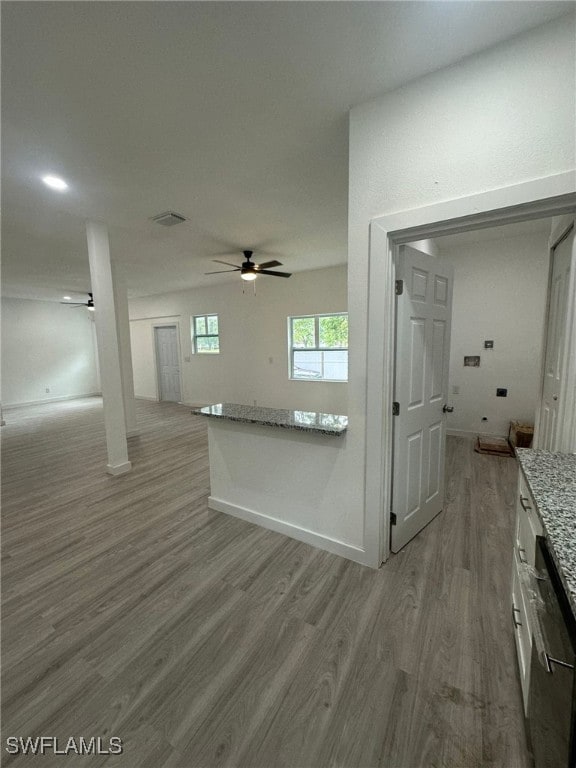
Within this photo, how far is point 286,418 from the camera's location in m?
2.30

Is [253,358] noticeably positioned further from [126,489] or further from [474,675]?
[474,675]

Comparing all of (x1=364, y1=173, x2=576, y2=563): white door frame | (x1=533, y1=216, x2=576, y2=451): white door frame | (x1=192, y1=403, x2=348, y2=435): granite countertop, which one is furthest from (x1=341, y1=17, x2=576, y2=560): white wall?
(x1=533, y1=216, x2=576, y2=451): white door frame

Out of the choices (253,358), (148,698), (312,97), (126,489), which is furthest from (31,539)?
(253,358)

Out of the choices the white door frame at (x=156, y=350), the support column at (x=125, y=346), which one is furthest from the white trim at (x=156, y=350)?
the support column at (x=125, y=346)

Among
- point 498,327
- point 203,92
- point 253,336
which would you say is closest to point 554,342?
point 498,327

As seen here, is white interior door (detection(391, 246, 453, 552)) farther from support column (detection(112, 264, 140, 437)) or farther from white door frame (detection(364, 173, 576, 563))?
support column (detection(112, 264, 140, 437))

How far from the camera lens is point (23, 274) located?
5488mm

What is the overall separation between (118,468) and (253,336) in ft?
12.5

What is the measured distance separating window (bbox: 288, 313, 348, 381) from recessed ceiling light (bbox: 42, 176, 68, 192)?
13.3 feet

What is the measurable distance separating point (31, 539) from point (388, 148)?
3.67 m

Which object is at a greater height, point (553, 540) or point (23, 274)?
point (23, 274)

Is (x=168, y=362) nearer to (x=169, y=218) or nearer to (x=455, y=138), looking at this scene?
(x=169, y=218)

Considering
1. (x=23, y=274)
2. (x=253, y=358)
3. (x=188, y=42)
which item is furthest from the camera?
(x=253, y=358)

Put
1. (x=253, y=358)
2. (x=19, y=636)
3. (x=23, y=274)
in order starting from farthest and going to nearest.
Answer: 1. (x=253, y=358)
2. (x=23, y=274)
3. (x=19, y=636)
